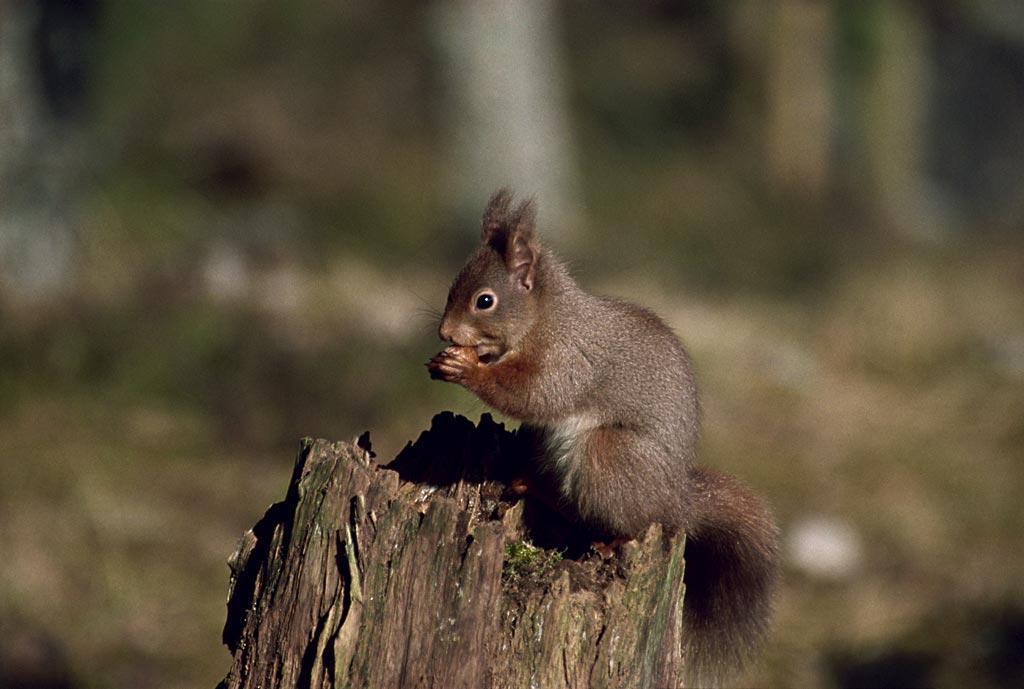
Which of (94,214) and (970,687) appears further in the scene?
(94,214)

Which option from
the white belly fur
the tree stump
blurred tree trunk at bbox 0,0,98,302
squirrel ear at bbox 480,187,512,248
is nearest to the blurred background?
blurred tree trunk at bbox 0,0,98,302

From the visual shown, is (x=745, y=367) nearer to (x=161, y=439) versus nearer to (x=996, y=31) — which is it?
(x=161, y=439)

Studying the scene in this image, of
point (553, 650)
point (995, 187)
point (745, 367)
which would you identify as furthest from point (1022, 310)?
point (553, 650)

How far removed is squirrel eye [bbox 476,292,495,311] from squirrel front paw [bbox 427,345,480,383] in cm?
10

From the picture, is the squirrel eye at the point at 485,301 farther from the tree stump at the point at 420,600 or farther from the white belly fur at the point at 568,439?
the tree stump at the point at 420,600

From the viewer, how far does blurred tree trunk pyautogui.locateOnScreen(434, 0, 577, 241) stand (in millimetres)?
9031

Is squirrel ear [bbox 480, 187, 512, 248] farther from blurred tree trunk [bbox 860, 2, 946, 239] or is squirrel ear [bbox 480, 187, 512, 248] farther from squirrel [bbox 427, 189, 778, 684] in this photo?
blurred tree trunk [bbox 860, 2, 946, 239]

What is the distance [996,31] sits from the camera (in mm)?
11750

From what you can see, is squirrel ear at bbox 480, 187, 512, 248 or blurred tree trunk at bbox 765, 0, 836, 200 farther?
blurred tree trunk at bbox 765, 0, 836, 200

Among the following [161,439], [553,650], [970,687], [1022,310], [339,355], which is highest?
[1022,310]

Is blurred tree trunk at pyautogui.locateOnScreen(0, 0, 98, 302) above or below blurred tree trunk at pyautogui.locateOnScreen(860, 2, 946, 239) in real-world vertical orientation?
below

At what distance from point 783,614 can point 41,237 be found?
352cm

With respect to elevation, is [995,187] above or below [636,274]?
above

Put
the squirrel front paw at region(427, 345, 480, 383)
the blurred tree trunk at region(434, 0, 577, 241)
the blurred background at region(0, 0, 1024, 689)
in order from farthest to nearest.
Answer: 1. the blurred tree trunk at region(434, 0, 577, 241)
2. the blurred background at region(0, 0, 1024, 689)
3. the squirrel front paw at region(427, 345, 480, 383)
